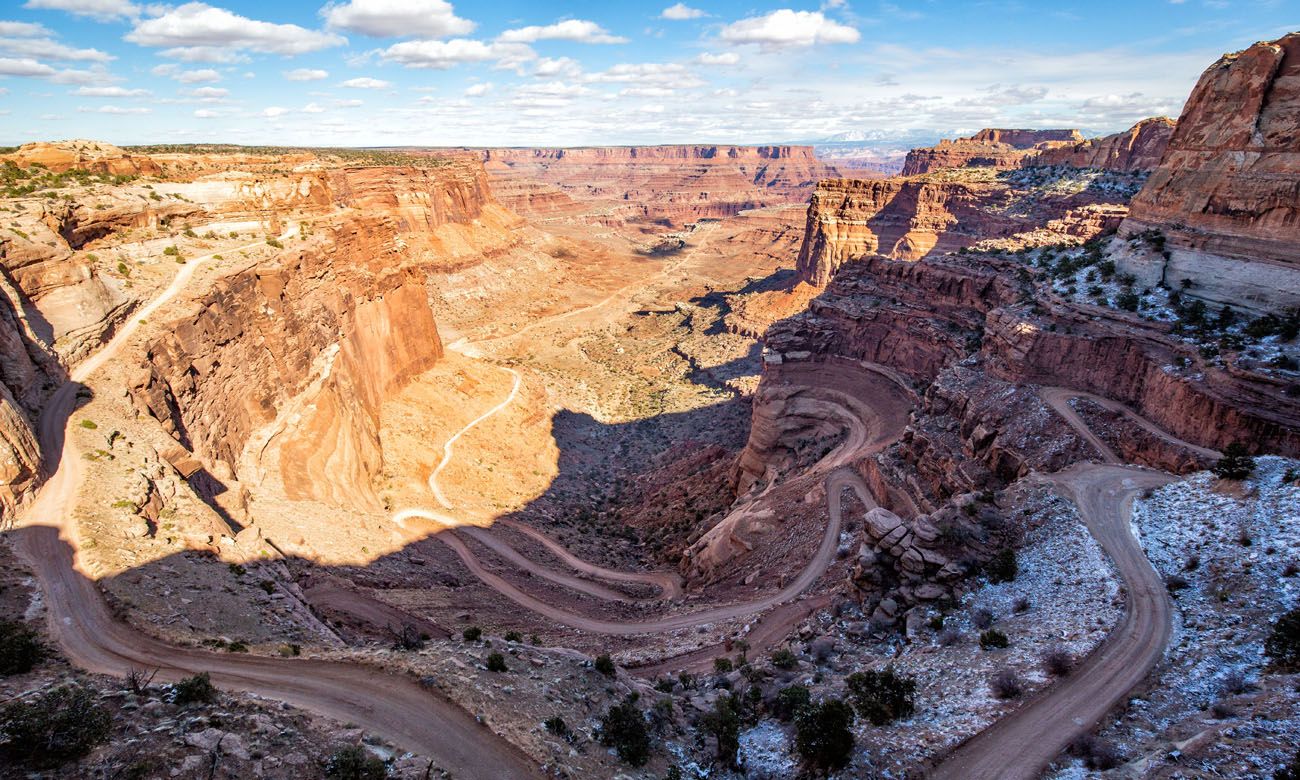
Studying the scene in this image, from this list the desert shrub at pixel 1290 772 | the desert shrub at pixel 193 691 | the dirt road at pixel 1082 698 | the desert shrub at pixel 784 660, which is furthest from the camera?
the desert shrub at pixel 784 660

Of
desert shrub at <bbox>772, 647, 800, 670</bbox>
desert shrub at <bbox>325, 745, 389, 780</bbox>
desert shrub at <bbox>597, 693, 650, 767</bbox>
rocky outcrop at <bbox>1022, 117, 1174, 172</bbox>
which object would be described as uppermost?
rocky outcrop at <bbox>1022, 117, 1174, 172</bbox>

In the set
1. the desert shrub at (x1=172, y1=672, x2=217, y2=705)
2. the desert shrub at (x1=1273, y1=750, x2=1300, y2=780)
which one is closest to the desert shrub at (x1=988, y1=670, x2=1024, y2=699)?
the desert shrub at (x1=1273, y1=750, x2=1300, y2=780)

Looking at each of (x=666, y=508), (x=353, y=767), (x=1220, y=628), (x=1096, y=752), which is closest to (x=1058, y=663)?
(x=1096, y=752)

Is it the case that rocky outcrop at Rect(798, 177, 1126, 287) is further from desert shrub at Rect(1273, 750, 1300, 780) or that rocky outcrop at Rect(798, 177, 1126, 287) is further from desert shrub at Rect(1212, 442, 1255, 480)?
desert shrub at Rect(1273, 750, 1300, 780)

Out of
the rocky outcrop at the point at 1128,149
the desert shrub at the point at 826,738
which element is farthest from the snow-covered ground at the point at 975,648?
the rocky outcrop at the point at 1128,149

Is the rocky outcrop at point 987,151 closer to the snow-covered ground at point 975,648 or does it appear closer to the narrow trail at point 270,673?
the snow-covered ground at point 975,648

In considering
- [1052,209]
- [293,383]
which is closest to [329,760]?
[293,383]
